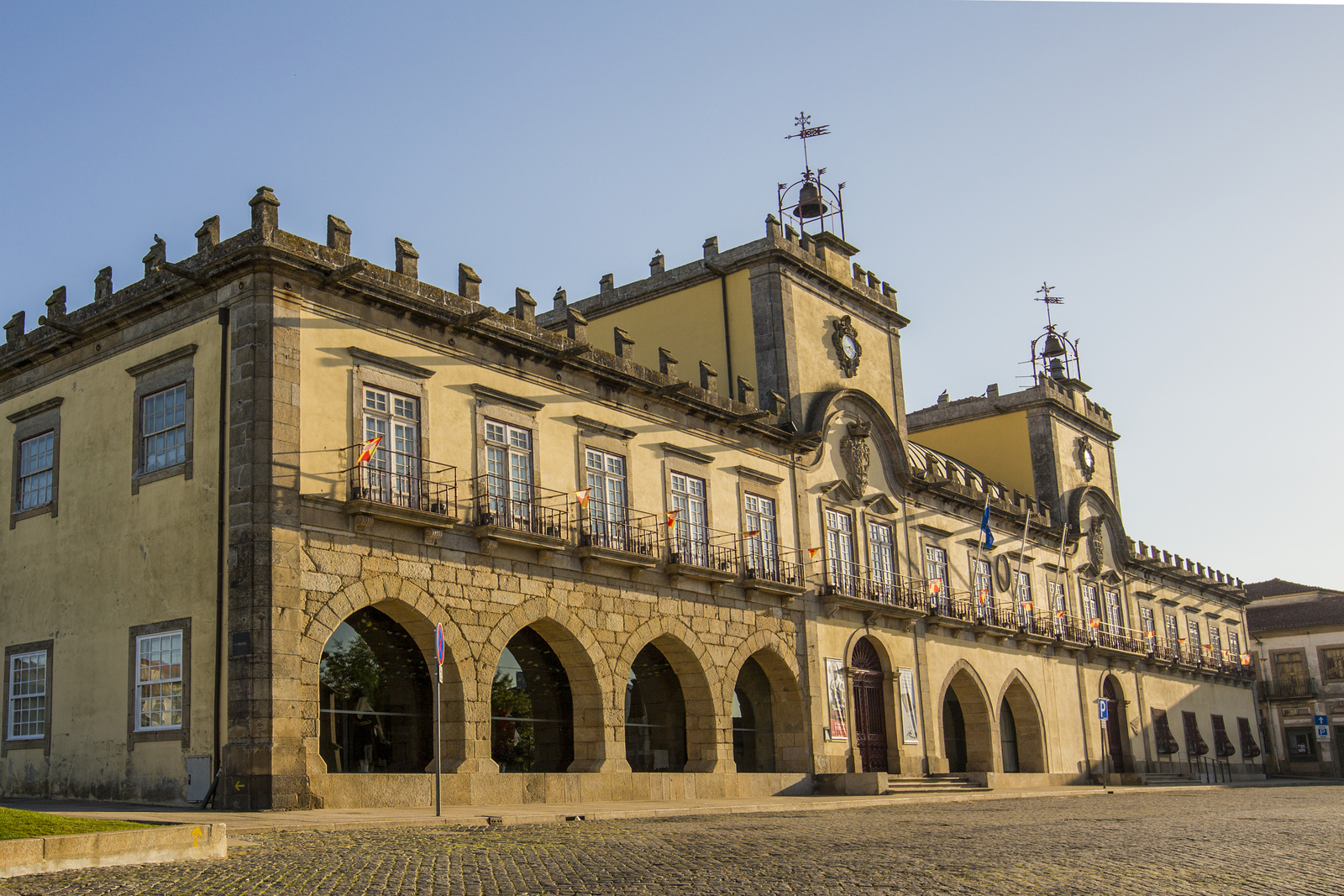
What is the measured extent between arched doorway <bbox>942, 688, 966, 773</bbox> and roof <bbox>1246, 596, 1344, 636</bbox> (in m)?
31.5

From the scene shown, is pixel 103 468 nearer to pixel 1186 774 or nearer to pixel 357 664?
pixel 357 664

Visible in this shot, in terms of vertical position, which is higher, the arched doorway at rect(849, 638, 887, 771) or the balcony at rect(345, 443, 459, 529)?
the balcony at rect(345, 443, 459, 529)

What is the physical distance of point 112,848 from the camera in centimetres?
1037

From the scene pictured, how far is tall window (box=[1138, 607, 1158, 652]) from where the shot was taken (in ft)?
160

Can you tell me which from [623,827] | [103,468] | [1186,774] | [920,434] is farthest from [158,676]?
[1186,774]

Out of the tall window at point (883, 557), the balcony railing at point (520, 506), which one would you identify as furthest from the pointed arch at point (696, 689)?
the tall window at point (883, 557)

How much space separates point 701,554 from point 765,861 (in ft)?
49.7

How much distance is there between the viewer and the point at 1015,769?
39469 millimetres

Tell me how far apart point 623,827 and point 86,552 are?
1065cm

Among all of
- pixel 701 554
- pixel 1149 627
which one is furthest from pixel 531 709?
pixel 1149 627

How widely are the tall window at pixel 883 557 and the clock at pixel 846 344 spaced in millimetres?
3943

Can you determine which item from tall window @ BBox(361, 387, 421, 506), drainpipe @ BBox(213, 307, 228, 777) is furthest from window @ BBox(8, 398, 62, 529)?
tall window @ BBox(361, 387, 421, 506)

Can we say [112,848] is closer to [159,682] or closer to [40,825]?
[40,825]

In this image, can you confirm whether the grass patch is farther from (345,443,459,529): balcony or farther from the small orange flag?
the small orange flag
